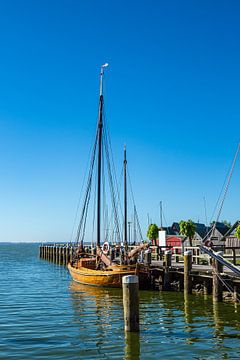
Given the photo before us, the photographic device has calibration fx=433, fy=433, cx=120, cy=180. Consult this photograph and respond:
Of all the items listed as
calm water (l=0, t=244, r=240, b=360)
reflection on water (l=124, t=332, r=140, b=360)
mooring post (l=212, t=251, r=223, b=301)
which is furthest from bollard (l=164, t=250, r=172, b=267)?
reflection on water (l=124, t=332, r=140, b=360)

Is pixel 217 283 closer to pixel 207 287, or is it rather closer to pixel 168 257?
pixel 207 287

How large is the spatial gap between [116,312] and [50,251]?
49.8 meters

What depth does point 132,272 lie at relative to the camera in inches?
1057

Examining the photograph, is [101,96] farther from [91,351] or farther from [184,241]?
[184,241]

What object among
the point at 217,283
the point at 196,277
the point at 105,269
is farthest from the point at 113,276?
the point at 217,283

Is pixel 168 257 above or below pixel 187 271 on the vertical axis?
above

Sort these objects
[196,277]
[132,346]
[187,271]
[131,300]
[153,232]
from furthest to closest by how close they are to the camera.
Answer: [153,232]
[196,277]
[187,271]
[131,300]
[132,346]

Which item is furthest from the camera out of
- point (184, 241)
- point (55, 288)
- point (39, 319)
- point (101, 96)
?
point (184, 241)

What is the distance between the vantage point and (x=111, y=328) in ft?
53.1

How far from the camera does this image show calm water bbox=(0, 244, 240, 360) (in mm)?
13047

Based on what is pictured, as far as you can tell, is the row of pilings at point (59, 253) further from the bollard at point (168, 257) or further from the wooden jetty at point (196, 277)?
the bollard at point (168, 257)

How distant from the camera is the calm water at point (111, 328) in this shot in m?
13.0

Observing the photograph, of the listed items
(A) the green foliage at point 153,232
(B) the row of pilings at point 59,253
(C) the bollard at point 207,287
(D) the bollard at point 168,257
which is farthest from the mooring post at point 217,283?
(A) the green foliage at point 153,232

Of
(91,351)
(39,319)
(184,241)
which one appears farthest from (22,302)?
(184,241)
